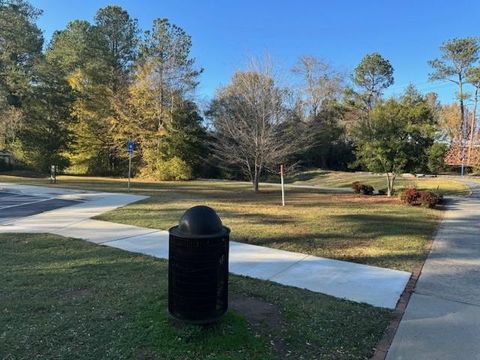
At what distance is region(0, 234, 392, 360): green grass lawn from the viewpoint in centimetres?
330

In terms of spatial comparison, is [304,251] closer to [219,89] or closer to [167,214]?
[167,214]

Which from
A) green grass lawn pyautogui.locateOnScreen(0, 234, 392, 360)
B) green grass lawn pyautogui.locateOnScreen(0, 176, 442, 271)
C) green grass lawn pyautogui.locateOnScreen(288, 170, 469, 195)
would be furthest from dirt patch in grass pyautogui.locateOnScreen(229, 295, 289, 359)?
green grass lawn pyautogui.locateOnScreen(288, 170, 469, 195)

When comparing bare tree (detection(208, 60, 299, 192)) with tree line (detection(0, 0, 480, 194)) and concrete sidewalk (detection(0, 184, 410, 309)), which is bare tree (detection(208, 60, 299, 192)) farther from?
concrete sidewalk (detection(0, 184, 410, 309))

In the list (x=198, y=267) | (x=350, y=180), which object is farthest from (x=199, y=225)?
(x=350, y=180)

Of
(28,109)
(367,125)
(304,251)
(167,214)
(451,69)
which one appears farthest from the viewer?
(451,69)

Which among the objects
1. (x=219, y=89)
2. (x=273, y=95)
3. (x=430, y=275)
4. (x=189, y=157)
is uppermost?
(x=219, y=89)

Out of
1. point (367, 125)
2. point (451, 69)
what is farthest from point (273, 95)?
point (451, 69)

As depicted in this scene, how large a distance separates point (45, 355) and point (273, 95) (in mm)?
16592

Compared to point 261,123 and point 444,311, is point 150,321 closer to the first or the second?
point 444,311

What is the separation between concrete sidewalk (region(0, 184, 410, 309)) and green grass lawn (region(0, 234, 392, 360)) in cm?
44

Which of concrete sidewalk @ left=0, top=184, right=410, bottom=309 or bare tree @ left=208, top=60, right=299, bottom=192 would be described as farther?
bare tree @ left=208, top=60, right=299, bottom=192

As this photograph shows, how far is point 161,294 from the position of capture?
14.8ft

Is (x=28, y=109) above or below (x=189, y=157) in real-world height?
above

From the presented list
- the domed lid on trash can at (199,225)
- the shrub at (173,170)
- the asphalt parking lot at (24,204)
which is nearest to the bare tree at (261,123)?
the asphalt parking lot at (24,204)
